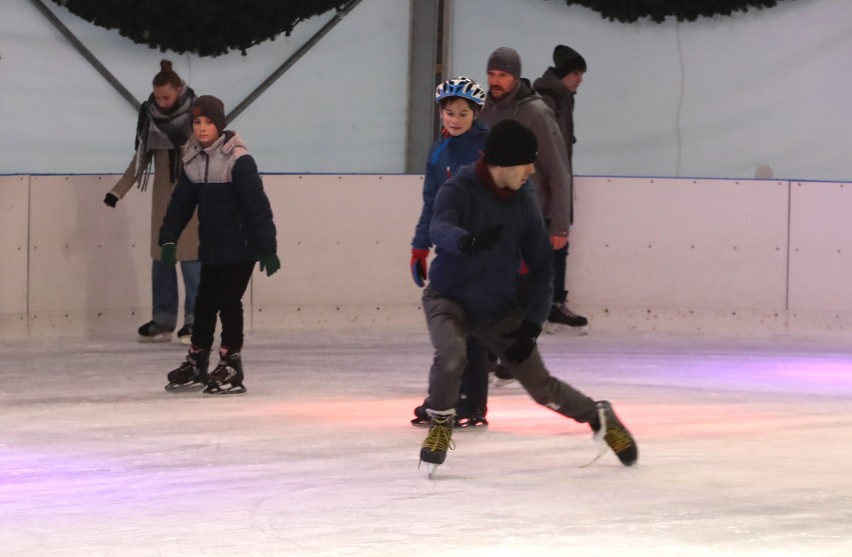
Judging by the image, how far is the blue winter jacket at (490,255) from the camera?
4.57 meters

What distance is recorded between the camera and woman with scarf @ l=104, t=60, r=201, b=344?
7531 mm

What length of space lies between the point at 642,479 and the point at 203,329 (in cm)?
230

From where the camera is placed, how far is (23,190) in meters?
7.80

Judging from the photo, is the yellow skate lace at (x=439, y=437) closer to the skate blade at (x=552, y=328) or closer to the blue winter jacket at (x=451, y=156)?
the blue winter jacket at (x=451, y=156)

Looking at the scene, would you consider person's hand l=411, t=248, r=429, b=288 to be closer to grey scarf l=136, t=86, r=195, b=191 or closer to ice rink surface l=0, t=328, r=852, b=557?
ice rink surface l=0, t=328, r=852, b=557

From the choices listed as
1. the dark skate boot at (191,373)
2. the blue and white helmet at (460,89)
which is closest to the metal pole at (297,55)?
the dark skate boot at (191,373)

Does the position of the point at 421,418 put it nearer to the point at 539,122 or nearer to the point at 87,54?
the point at 539,122

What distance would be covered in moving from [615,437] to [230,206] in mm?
2001

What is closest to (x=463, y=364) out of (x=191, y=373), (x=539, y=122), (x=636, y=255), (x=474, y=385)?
(x=474, y=385)

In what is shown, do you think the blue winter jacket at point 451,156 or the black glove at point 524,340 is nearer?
the black glove at point 524,340

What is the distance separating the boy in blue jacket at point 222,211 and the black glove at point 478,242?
168 cm

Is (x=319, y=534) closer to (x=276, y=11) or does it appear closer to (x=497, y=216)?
(x=497, y=216)

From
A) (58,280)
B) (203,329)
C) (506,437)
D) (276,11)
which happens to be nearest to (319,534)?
(506,437)

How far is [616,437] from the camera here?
4613mm
